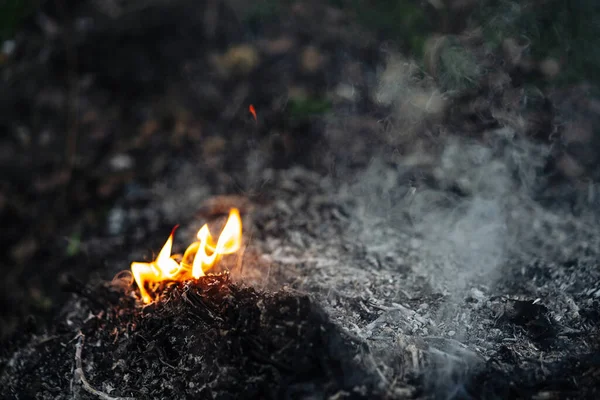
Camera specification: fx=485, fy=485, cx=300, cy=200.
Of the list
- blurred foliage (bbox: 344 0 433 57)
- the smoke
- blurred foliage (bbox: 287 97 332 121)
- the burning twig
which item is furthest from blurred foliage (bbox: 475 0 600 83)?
the burning twig

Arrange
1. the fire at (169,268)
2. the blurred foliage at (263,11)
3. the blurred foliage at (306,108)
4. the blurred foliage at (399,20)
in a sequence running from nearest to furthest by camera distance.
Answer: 1. the fire at (169,268)
2. the blurred foliage at (399,20)
3. the blurred foliage at (306,108)
4. the blurred foliage at (263,11)

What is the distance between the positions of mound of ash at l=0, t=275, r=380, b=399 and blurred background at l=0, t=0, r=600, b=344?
433 mm

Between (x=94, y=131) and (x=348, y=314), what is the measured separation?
366cm

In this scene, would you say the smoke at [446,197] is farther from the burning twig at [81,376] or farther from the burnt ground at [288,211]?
the burning twig at [81,376]

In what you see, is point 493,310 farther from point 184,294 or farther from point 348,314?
point 184,294

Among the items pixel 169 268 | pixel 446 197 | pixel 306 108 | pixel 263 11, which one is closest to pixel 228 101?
pixel 306 108

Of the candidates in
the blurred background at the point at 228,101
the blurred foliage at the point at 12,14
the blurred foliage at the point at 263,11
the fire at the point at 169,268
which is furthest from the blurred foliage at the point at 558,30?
the blurred foliage at the point at 12,14

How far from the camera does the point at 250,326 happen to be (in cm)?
196

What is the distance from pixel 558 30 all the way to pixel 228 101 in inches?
123

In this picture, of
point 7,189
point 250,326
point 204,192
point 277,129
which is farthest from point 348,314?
point 7,189

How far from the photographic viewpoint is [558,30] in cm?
398

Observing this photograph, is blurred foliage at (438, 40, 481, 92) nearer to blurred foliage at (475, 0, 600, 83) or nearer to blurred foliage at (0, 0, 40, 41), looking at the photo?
blurred foliage at (475, 0, 600, 83)

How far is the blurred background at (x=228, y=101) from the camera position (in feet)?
12.8

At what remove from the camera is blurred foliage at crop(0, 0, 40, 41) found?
183 inches
